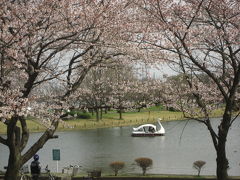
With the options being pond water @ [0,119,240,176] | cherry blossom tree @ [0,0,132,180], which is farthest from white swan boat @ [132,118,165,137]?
cherry blossom tree @ [0,0,132,180]

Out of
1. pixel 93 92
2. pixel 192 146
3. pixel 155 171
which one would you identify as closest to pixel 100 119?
pixel 192 146

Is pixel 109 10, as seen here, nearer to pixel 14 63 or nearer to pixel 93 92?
pixel 14 63

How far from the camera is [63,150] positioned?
28.0 m

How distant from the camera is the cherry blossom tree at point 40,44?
24.9 ft

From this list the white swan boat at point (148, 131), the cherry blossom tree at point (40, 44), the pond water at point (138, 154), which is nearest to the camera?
the cherry blossom tree at point (40, 44)

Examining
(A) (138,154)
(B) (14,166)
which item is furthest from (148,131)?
(B) (14,166)

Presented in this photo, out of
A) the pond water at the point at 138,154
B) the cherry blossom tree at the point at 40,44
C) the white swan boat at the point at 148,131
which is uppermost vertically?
the cherry blossom tree at the point at 40,44

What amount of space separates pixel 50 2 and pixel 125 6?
2.39m

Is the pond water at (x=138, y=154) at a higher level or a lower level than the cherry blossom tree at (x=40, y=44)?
lower

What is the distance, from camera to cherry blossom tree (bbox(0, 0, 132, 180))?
7.60 metres

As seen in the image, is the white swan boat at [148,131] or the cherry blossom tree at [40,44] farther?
the white swan boat at [148,131]

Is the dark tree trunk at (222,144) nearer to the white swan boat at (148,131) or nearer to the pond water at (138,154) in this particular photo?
the pond water at (138,154)

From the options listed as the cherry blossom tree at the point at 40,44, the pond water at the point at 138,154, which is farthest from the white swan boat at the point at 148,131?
the cherry blossom tree at the point at 40,44

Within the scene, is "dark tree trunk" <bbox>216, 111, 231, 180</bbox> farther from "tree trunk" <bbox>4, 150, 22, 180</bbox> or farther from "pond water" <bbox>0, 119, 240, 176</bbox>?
"pond water" <bbox>0, 119, 240, 176</bbox>
